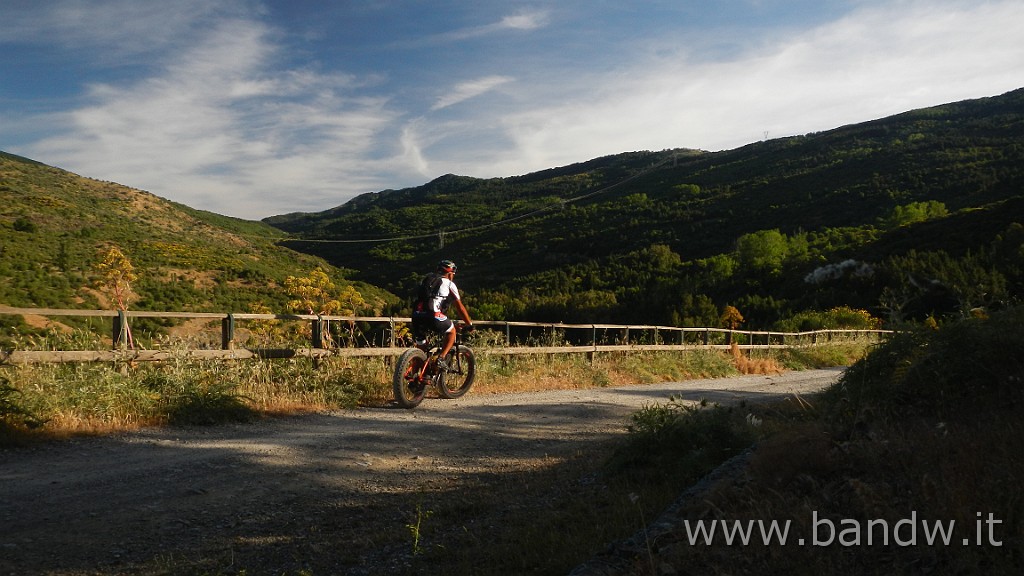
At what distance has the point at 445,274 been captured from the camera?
370 inches

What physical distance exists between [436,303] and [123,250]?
148ft

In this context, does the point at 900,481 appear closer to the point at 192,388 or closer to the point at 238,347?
the point at 192,388

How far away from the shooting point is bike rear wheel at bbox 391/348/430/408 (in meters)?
8.68

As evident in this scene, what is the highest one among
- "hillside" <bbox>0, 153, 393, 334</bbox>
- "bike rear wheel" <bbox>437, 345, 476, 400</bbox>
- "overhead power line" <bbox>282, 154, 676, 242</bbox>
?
"overhead power line" <bbox>282, 154, 676, 242</bbox>

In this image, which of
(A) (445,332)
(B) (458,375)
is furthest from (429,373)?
(B) (458,375)

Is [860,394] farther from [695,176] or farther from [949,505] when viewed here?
[695,176]

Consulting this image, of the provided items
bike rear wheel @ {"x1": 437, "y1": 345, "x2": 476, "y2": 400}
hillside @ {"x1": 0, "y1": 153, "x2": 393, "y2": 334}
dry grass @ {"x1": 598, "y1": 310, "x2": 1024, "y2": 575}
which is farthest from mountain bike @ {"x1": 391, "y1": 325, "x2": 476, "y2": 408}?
hillside @ {"x1": 0, "y1": 153, "x2": 393, "y2": 334}

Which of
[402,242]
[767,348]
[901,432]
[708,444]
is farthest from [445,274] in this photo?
[402,242]

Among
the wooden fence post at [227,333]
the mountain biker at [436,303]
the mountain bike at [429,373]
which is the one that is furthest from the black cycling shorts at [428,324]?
the wooden fence post at [227,333]

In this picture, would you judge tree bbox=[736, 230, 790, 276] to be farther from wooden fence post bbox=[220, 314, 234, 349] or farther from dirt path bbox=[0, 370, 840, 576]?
dirt path bbox=[0, 370, 840, 576]

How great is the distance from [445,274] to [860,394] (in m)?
5.96

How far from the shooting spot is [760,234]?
73.9 meters

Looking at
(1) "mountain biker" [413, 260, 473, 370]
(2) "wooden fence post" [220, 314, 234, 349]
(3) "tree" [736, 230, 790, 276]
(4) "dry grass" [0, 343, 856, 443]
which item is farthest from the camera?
(3) "tree" [736, 230, 790, 276]

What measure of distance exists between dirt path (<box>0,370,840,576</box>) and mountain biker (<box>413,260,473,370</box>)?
1.47 meters
